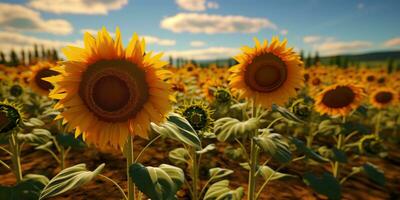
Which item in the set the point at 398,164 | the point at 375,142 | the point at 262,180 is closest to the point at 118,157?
the point at 262,180

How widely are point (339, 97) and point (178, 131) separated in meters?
3.88

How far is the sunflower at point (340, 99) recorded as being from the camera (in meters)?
4.96

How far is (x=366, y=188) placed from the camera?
5.58 meters

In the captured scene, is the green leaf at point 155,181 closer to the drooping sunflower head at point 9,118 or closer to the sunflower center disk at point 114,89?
the sunflower center disk at point 114,89

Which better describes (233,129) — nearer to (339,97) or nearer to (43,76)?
(339,97)

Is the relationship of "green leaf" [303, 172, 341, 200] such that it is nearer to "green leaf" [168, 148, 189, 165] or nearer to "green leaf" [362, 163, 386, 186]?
"green leaf" [362, 163, 386, 186]

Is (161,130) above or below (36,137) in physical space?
above

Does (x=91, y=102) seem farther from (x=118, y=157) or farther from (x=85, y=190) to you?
(x=118, y=157)

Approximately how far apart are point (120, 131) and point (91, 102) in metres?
0.28

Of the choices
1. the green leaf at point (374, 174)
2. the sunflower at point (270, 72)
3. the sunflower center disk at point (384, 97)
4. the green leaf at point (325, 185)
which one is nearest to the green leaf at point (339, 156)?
the green leaf at point (374, 174)

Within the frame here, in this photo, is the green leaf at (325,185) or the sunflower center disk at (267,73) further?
the sunflower center disk at (267,73)

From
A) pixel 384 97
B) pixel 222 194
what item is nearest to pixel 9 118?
pixel 222 194

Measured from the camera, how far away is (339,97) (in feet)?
16.4

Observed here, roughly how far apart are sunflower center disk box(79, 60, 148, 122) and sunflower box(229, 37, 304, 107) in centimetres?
183
